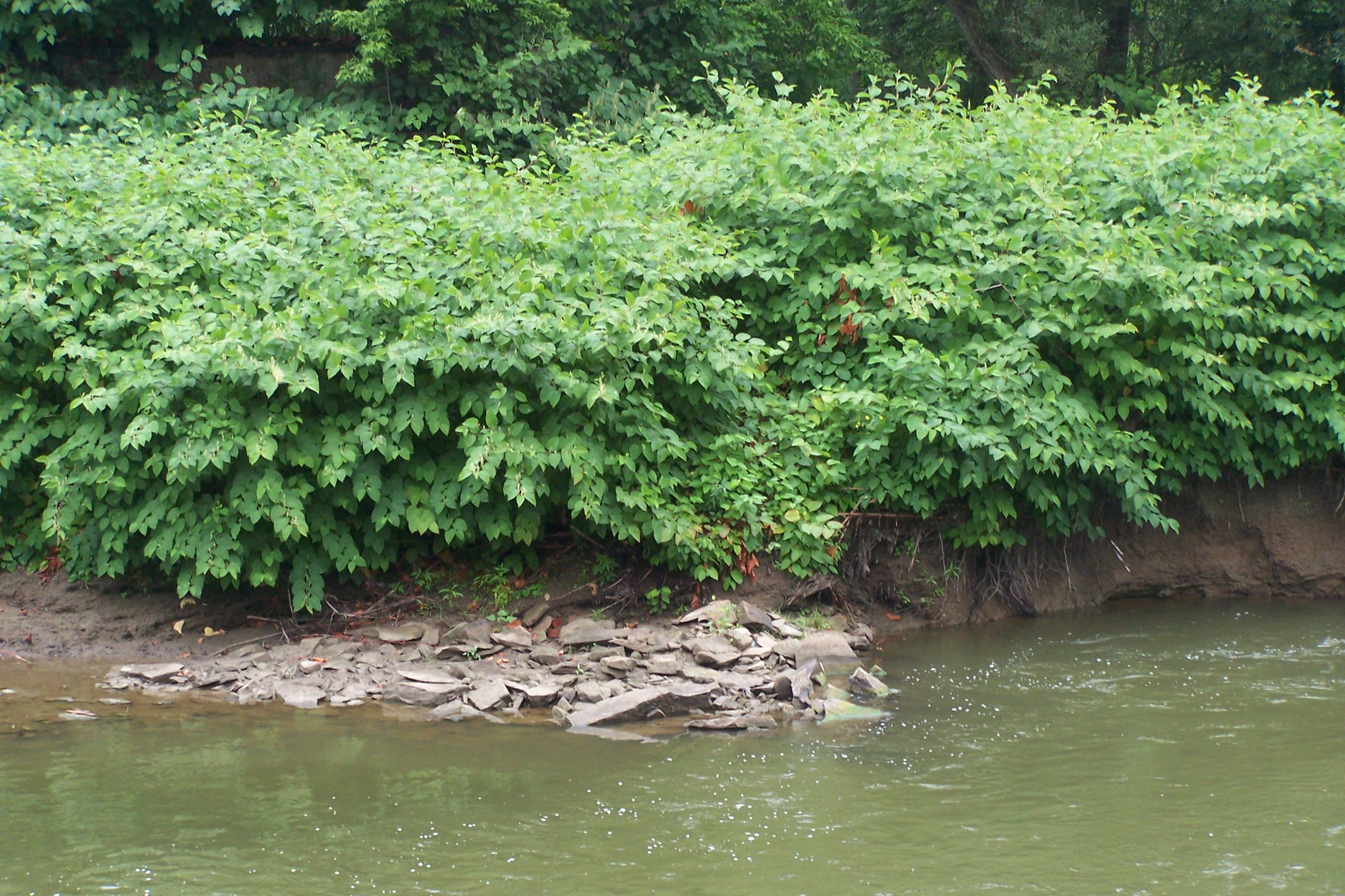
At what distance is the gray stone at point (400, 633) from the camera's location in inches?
294

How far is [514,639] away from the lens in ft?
24.4

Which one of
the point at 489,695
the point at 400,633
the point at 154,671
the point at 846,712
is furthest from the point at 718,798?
the point at 154,671

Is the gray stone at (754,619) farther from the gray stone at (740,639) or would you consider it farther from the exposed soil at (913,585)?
the exposed soil at (913,585)

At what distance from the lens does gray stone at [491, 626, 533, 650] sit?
739 centimetres

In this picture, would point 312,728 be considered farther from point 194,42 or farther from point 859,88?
point 859,88

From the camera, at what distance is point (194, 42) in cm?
1255

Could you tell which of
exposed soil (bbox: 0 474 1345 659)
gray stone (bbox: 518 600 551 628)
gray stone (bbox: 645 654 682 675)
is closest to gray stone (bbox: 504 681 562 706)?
gray stone (bbox: 645 654 682 675)

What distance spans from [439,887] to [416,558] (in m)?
3.90

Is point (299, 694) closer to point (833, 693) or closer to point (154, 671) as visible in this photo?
point (154, 671)

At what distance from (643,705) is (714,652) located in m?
0.89

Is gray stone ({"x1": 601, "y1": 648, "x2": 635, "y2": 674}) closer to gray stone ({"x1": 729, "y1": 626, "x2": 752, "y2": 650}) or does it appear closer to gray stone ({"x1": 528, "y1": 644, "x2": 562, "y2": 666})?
gray stone ({"x1": 528, "y1": 644, "x2": 562, "y2": 666})

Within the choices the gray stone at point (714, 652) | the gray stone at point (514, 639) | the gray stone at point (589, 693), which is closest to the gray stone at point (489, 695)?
the gray stone at point (589, 693)

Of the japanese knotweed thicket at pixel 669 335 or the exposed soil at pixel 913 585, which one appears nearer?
the japanese knotweed thicket at pixel 669 335

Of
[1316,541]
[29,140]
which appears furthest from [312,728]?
[1316,541]
